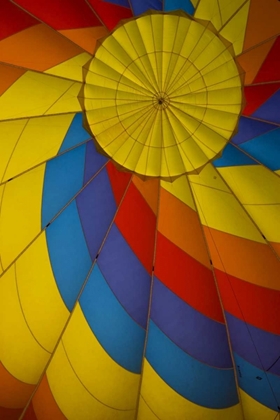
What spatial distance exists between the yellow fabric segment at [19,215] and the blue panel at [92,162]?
425 mm

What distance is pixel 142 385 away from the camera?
13.1 ft

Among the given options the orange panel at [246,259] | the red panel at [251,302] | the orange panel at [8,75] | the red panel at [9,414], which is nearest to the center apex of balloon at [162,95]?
the orange panel at [8,75]

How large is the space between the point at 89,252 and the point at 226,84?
74.7 inches

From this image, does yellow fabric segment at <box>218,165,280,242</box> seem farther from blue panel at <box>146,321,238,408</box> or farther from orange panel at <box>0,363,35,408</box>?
orange panel at <box>0,363,35,408</box>

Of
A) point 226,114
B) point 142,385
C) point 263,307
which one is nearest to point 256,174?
point 226,114

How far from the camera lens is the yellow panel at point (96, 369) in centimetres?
395

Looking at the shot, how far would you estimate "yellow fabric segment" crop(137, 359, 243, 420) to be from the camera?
397 centimetres

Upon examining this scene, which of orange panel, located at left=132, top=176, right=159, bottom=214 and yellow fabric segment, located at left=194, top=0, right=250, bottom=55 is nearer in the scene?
yellow fabric segment, located at left=194, top=0, right=250, bottom=55

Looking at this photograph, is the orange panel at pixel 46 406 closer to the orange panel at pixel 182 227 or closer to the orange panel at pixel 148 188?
the orange panel at pixel 182 227

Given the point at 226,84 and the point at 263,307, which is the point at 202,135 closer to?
the point at 226,84

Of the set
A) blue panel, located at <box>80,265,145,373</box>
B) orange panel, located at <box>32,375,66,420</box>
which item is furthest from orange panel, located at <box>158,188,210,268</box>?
orange panel, located at <box>32,375,66,420</box>

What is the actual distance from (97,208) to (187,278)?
3.42 feet

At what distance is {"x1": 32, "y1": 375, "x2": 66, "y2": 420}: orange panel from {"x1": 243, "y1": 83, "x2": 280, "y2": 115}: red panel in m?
3.02

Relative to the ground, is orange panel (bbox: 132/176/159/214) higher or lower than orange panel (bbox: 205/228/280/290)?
higher
